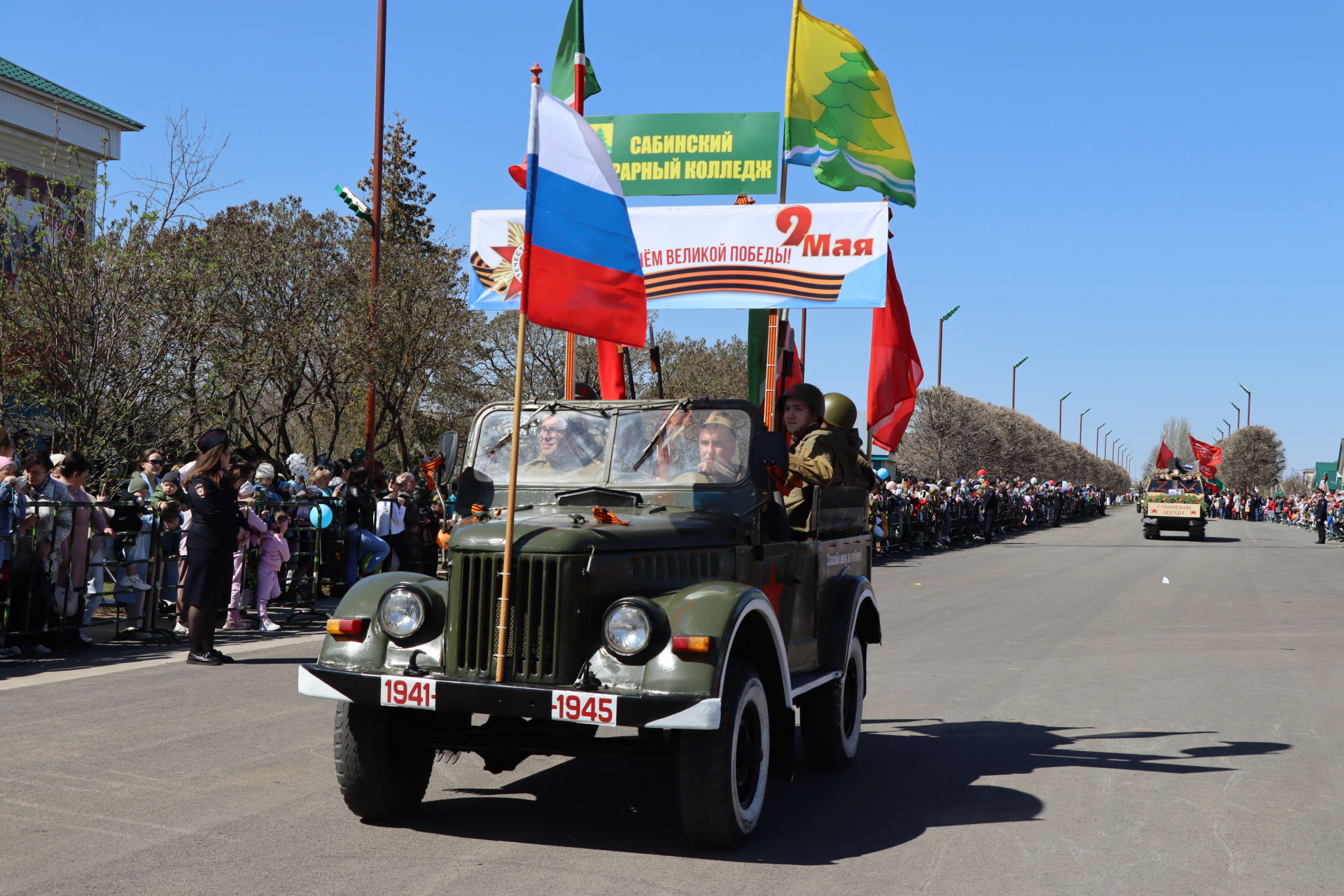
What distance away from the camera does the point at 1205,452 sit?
6988cm

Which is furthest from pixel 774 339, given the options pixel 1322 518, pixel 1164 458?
pixel 1164 458

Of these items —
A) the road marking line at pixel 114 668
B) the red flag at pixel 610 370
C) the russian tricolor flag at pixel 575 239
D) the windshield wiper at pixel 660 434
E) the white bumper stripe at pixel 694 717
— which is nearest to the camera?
the white bumper stripe at pixel 694 717

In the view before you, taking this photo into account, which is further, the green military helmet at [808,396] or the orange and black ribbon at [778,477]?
the green military helmet at [808,396]

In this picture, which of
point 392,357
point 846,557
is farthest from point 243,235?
point 846,557

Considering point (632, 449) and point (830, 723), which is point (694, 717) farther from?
point (830, 723)

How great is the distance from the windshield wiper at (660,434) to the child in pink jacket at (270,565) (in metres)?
8.07

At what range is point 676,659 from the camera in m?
5.19

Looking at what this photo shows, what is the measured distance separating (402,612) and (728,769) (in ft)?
5.07

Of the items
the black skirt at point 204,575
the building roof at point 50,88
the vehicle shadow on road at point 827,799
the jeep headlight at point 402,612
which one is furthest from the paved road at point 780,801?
the building roof at point 50,88

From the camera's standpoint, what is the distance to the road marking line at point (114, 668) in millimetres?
9586

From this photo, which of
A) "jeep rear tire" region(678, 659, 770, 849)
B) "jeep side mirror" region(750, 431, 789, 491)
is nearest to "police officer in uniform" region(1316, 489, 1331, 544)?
"jeep side mirror" region(750, 431, 789, 491)

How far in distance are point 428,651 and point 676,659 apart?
3.64 feet

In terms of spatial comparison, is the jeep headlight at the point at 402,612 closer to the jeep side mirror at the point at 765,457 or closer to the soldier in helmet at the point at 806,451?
the jeep side mirror at the point at 765,457

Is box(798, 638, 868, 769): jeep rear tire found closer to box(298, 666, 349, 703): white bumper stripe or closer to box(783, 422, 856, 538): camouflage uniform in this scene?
box(783, 422, 856, 538): camouflage uniform
